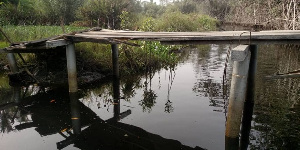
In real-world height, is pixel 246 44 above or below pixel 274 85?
above

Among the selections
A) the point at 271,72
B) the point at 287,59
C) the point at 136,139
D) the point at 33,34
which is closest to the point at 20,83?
the point at 33,34

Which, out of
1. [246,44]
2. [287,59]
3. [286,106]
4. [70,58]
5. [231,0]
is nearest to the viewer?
[246,44]

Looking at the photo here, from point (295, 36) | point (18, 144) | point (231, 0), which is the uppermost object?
point (231, 0)

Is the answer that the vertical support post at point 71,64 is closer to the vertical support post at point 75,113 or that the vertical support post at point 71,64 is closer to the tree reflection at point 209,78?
the vertical support post at point 75,113

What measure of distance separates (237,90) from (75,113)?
4204 mm

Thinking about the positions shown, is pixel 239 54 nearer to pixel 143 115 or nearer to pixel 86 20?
pixel 143 115

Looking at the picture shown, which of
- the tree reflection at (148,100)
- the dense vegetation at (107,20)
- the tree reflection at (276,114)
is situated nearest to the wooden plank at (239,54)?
the tree reflection at (276,114)

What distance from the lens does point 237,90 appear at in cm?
412

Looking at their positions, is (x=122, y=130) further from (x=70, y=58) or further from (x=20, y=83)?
(x=20, y=83)

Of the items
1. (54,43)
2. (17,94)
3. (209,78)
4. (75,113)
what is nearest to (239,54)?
(75,113)

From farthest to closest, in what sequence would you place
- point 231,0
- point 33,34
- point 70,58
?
1. point 231,0
2. point 33,34
3. point 70,58

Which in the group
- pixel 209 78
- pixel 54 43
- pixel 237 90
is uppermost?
pixel 54 43

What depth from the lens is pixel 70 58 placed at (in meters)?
6.96

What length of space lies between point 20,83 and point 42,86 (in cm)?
99
